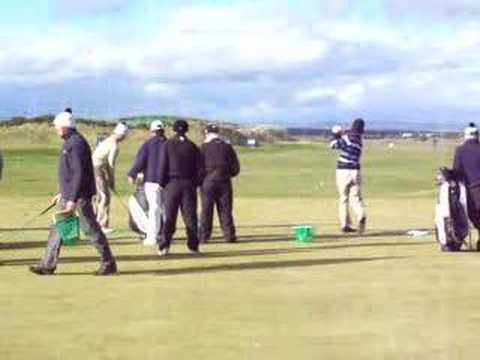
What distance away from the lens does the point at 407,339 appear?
10.5 metres

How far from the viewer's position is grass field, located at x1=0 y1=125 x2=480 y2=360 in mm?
10258

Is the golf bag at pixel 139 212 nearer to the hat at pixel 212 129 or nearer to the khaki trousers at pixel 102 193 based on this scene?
the khaki trousers at pixel 102 193

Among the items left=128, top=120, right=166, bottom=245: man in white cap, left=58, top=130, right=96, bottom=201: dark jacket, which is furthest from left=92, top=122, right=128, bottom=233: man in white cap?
left=58, top=130, right=96, bottom=201: dark jacket

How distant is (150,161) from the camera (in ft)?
58.9

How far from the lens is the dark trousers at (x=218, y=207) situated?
19.5 m

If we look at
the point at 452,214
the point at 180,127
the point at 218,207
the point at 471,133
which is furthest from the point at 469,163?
A: the point at 180,127

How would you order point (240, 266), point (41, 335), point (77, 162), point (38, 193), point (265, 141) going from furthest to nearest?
point (265, 141) < point (38, 193) < point (240, 266) < point (77, 162) < point (41, 335)

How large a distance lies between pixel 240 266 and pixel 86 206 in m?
2.42

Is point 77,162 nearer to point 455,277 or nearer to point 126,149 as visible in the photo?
point 455,277

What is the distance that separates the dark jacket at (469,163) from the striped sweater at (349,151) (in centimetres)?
328

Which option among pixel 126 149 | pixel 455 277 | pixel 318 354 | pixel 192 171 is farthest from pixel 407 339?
pixel 126 149

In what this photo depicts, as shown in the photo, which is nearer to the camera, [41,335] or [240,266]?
[41,335]

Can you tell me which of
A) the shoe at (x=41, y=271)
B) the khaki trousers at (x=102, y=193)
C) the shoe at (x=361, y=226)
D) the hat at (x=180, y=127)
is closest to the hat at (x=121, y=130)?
the khaki trousers at (x=102, y=193)

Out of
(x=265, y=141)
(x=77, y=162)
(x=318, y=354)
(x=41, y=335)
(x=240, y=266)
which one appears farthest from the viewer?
(x=265, y=141)
